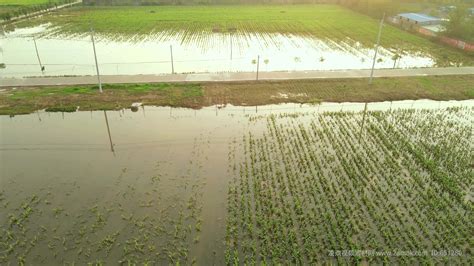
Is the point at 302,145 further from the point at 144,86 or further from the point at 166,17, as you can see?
the point at 166,17

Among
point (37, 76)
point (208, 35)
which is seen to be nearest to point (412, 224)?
point (37, 76)

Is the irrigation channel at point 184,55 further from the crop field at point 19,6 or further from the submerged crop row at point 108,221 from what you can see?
the submerged crop row at point 108,221

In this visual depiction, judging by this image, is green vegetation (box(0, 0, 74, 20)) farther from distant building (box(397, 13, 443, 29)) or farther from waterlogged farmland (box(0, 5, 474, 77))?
distant building (box(397, 13, 443, 29))

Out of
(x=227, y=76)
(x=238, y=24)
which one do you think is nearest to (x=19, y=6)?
(x=238, y=24)

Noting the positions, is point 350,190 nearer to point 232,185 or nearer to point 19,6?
point 232,185

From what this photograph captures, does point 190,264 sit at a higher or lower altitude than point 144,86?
lower

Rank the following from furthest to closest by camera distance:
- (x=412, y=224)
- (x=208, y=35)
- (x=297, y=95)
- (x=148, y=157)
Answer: (x=208, y=35), (x=297, y=95), (x=148, y=157), (x=412, y=224)
